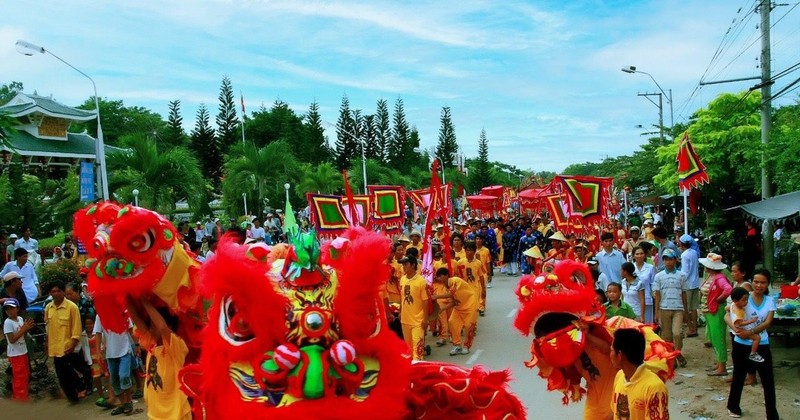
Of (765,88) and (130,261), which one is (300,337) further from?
(765,88)

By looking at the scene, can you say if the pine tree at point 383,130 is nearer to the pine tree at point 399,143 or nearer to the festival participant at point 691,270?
the pine tree at point 399,143

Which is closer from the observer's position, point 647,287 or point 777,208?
point 647,287

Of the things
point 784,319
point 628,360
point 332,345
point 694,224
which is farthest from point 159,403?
point 694,224

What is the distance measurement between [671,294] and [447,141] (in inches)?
2485

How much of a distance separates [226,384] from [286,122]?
6206 centimetres

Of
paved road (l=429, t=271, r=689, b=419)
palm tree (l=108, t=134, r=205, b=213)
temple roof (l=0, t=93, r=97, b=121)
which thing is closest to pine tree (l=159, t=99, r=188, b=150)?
temple roof (l=0, t=93, r=97, b=121)

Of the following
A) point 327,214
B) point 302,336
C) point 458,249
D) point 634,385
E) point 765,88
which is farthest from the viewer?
point 765,88

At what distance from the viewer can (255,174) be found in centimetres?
3538

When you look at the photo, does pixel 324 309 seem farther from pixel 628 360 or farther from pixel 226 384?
pixel 628 360

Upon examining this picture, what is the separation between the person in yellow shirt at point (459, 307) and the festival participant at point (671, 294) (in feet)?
9.58

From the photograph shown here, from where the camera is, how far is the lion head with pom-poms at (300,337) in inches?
136

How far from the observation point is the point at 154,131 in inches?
2372

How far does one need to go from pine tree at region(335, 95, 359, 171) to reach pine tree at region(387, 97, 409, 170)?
4.49 metres

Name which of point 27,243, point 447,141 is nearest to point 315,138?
point 447,141
